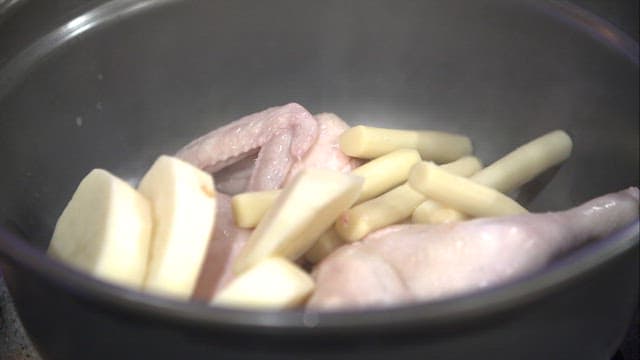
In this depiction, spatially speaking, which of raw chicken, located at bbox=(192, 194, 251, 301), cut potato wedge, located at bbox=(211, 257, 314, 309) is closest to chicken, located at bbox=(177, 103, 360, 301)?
raw chicken, located at bbox=(192, 194, 251, 301)

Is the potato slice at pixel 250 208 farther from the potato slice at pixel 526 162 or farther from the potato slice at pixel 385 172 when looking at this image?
the potato slice at pixel 526 162

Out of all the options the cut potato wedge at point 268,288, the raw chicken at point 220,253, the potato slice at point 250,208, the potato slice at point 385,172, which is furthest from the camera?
the potato slice at point 385,172

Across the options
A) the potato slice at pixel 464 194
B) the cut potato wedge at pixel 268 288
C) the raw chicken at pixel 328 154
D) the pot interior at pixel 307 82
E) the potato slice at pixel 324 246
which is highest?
the pot interior at pixel 307 82

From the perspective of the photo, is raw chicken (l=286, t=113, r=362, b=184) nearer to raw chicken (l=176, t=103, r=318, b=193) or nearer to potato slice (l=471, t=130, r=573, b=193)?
raw chicken (l=176, t=103, r=318, b=193)

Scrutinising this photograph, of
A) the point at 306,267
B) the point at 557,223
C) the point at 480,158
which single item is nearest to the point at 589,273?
the point at 557,223

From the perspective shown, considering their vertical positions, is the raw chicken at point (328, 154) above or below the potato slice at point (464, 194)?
above

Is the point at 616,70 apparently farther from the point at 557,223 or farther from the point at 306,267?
the point at 306,267

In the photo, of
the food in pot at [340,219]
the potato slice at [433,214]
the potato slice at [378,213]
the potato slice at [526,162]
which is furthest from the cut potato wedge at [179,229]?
the potato slice at [526,162]

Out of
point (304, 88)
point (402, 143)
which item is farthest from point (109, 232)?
point (304, 88)
